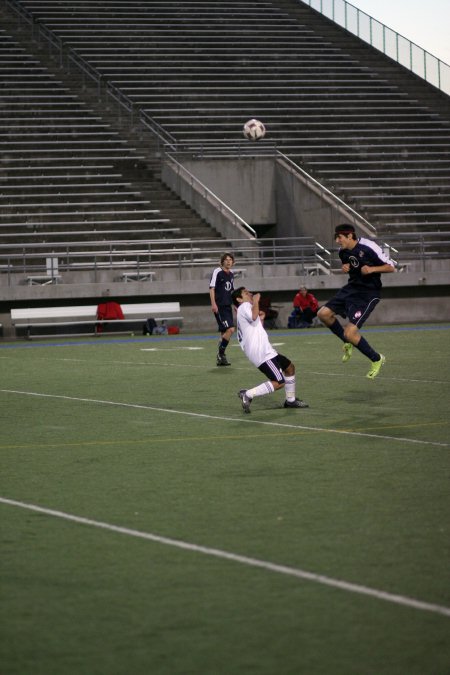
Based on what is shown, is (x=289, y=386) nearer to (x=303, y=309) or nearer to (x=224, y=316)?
(x=224, y=316)

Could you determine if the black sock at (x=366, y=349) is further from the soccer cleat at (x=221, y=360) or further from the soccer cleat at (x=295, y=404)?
the soccer cleat at (x=221, y=360)

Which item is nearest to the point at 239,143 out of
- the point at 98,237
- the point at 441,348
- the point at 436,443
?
the point at 98,237

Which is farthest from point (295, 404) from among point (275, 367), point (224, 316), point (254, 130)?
point (254, 130)

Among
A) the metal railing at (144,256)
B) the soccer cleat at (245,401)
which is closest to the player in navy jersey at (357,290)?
the soccer cleat at (245,401)

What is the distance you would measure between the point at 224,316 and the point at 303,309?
11136 mm

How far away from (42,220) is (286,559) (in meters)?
29.4

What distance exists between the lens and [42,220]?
113 feet

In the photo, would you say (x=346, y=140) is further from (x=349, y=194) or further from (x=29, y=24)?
(x=29, y=24)

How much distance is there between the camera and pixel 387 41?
47.5m

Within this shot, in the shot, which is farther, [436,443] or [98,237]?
[98,237]

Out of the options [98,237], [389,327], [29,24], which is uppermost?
[29,24]

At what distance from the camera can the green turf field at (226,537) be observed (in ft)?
14.9

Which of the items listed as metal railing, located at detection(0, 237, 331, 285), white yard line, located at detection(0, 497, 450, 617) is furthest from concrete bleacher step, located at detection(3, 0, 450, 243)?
white yard line, located at detection(0, 497, 450, 617)

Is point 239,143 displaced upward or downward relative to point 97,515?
upward
